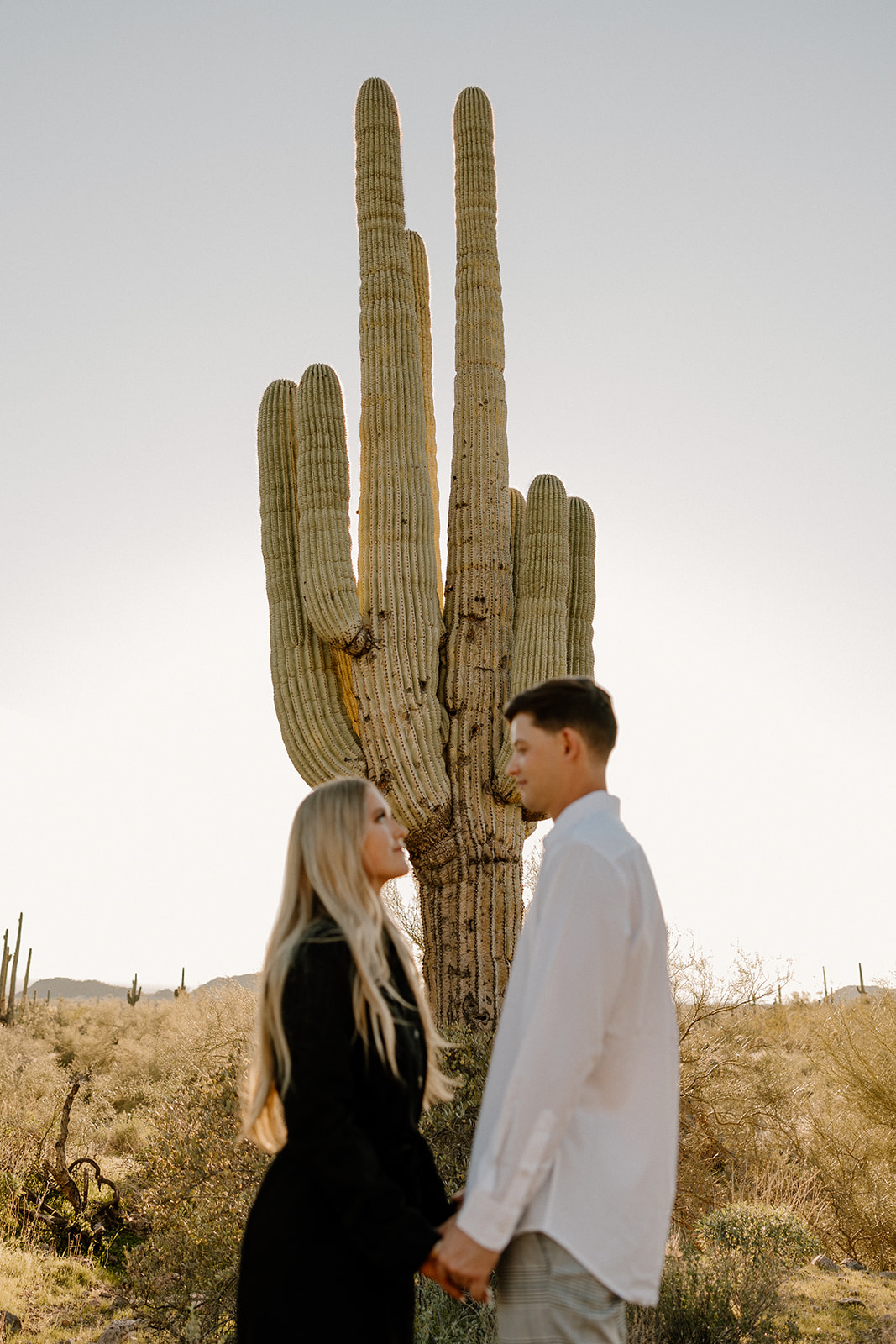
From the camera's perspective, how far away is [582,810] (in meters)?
2.15

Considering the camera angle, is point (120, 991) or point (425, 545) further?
point (120, 991)

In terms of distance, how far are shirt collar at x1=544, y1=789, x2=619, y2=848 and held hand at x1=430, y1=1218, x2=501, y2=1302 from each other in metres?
0.73

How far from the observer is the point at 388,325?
7312 millimetres

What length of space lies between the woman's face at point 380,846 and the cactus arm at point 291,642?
164 inches

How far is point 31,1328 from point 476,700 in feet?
15.3

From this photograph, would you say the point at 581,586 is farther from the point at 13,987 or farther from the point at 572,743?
the point at 13,987

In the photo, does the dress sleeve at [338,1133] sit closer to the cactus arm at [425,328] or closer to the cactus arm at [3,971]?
the cactus arm at [425,328]

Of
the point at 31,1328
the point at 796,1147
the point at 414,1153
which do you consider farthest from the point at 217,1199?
the point at 796,1147

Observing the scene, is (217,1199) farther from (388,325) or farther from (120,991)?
(120,991)

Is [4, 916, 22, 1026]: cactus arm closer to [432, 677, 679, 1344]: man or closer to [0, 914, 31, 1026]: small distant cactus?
[0, 914, 31, 1026]: small distant cactus

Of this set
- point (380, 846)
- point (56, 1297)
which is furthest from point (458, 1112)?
point (380, 846)

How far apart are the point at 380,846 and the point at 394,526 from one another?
15.9 feet

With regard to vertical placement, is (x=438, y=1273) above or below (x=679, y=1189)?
above

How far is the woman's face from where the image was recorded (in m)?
2.25
